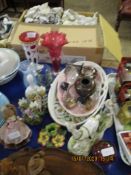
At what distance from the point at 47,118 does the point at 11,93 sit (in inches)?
9.7

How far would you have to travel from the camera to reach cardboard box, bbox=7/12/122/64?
122cm

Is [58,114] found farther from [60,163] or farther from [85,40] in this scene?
[85,40]

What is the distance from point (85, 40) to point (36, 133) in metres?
0.55

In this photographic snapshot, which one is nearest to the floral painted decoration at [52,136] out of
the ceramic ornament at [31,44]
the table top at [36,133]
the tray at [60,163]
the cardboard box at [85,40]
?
the table top at [36,133]

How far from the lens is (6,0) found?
9.12ft

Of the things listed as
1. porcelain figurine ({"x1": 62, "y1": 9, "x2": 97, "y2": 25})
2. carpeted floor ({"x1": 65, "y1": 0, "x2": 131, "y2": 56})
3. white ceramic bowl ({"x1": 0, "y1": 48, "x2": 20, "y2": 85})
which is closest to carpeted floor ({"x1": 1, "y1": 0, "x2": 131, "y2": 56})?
carpeted floor ({"x1": 65, "y1": 0, "x2": 131, "y2": 56})

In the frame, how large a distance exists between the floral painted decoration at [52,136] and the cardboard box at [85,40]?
17.2 inches

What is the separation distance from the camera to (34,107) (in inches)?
37.9

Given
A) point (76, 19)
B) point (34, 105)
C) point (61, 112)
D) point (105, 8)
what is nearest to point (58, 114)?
point (61, 112)

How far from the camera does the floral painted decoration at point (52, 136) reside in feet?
3.06

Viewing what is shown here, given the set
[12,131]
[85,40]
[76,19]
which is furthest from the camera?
[76,19]

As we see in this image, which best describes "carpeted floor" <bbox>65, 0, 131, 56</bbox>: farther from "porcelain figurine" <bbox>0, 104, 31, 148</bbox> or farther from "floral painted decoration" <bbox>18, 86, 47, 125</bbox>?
"porcelain figurine" <bbox>0, 104, 31, 148</bbox>

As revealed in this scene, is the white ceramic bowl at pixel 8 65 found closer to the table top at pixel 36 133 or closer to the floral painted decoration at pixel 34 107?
the table top at pixel 36 133

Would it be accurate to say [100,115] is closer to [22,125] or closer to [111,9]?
[22,125]
